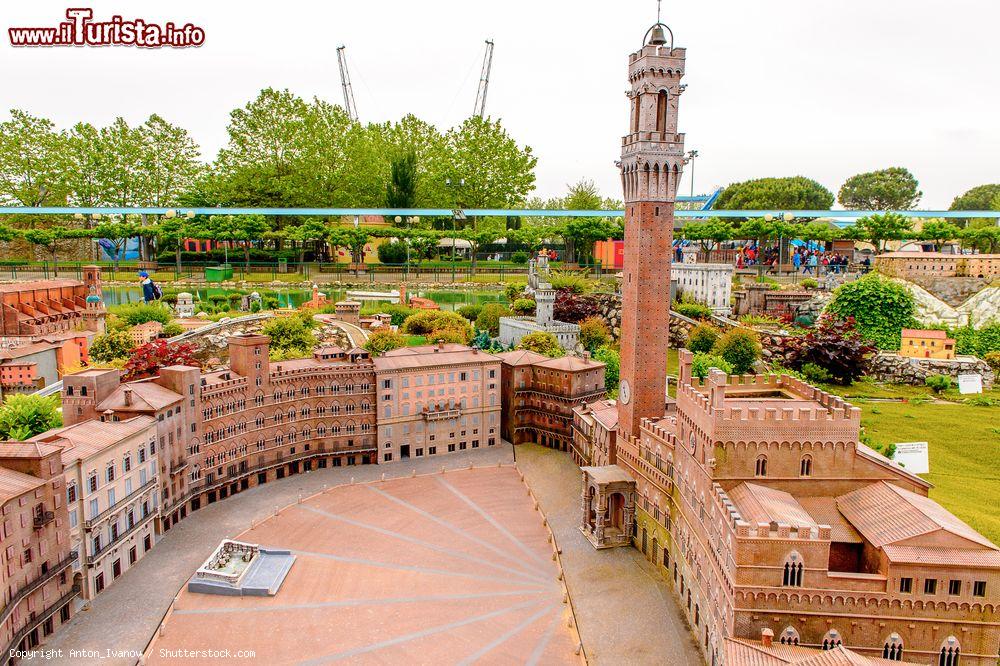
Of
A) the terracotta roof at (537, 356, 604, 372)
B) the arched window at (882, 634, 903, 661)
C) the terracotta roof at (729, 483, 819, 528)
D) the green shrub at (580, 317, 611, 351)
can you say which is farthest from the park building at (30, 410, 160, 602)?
the green shrub at (580, 317, 611, 351)

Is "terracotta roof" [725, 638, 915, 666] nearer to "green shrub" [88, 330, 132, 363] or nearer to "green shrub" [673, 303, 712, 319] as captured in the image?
"green shrub" [88, 330, 132, 363]

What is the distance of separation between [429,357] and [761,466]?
37.2 metres

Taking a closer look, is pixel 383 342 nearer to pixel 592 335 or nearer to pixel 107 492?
pixel 592 335

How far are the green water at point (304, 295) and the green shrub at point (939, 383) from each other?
202 ft

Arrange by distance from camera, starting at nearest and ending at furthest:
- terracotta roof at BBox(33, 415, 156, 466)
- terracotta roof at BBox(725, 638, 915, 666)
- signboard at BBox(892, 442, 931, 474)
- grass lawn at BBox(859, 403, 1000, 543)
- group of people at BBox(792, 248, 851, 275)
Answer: terracotta roof at BBox(725, 638, 915, 666) → terracotta roof at BBox(33, 415, 156, 466) → signboard at BBox(892, 442, 931, 474) → grass lawn at BBox(859, 403, 1000, 543) → group of people at BBox(792, 248, 851, 275)

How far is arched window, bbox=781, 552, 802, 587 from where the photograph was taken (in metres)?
31.5

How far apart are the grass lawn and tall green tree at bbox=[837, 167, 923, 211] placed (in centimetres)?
9821

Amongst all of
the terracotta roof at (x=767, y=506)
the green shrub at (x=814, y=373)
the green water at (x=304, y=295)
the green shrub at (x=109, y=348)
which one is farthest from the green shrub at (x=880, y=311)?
the green shrub at (x=109, y=348)

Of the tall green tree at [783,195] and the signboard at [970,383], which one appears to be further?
the tall green tree at [783,195]

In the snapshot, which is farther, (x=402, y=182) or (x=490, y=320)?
(x=402, y=182)

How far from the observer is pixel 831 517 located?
36.6m

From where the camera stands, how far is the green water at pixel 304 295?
106125 mm

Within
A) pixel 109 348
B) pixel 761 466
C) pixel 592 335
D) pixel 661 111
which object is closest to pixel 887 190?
pixel 592 335

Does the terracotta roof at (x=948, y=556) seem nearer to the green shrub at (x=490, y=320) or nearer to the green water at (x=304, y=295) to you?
the green shrub at (x=490, y=320)
